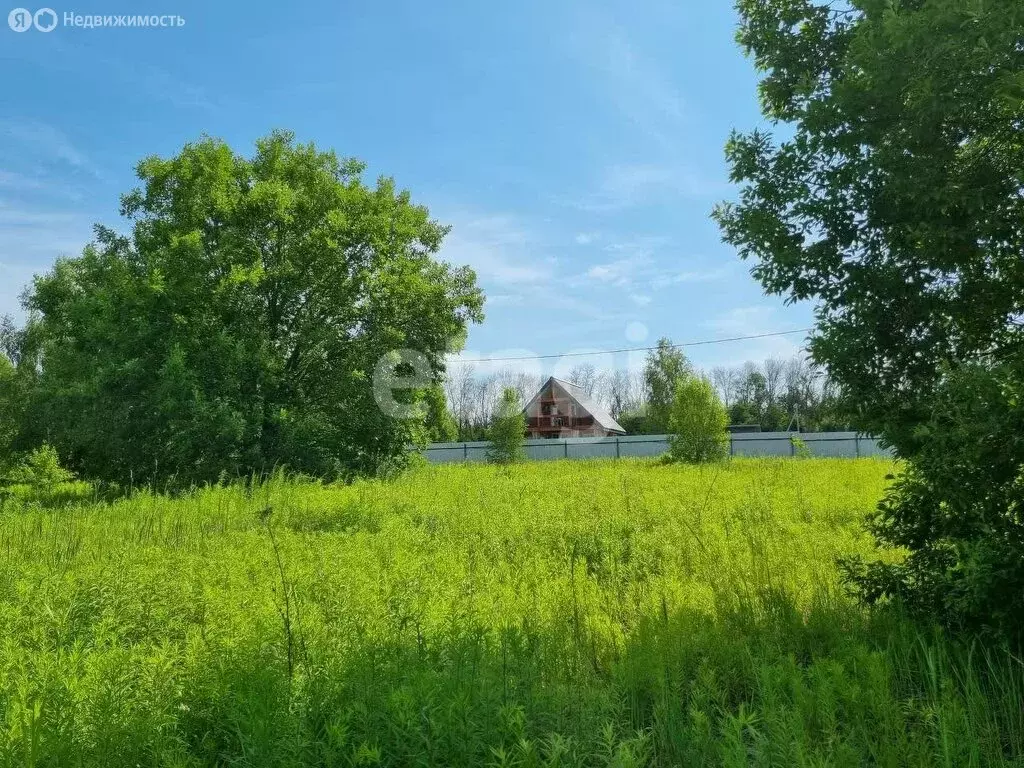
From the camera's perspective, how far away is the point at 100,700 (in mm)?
2803

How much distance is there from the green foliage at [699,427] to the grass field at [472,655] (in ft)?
55.5

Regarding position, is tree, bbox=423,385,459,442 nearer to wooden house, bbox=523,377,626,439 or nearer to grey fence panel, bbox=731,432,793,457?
grey fence panel, bbox=731,432,793,457

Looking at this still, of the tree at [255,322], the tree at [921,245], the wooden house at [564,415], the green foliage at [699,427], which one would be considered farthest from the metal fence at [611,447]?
the tree at [921,245]

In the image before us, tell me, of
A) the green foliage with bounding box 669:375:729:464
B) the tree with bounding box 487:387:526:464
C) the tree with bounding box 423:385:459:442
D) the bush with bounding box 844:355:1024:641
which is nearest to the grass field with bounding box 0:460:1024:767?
the bush with bounding box 844:355:1024:641

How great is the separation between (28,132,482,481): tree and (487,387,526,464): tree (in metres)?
10.4

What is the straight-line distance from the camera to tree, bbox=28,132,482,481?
16641 mm

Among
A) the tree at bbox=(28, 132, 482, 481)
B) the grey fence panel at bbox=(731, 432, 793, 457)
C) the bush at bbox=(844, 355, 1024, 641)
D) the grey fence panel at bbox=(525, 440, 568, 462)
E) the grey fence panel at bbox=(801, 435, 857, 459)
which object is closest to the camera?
the bush at bbox=(844, 355, 1024, 641)

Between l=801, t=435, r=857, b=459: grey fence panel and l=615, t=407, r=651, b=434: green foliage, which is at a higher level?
l=615, t=407, r=651, b=434: green foliage

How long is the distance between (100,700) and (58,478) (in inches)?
818

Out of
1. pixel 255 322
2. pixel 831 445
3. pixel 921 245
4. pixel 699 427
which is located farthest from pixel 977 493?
pixel 831 445

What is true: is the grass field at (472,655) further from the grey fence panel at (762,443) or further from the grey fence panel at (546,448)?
the grey fence panel at (546,448)

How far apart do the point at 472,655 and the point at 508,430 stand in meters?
27.1

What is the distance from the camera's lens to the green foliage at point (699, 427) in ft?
82.0

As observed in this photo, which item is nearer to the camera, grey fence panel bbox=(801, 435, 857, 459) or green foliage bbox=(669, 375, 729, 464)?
green foliage bbox=(669, 375, 729, 464)
